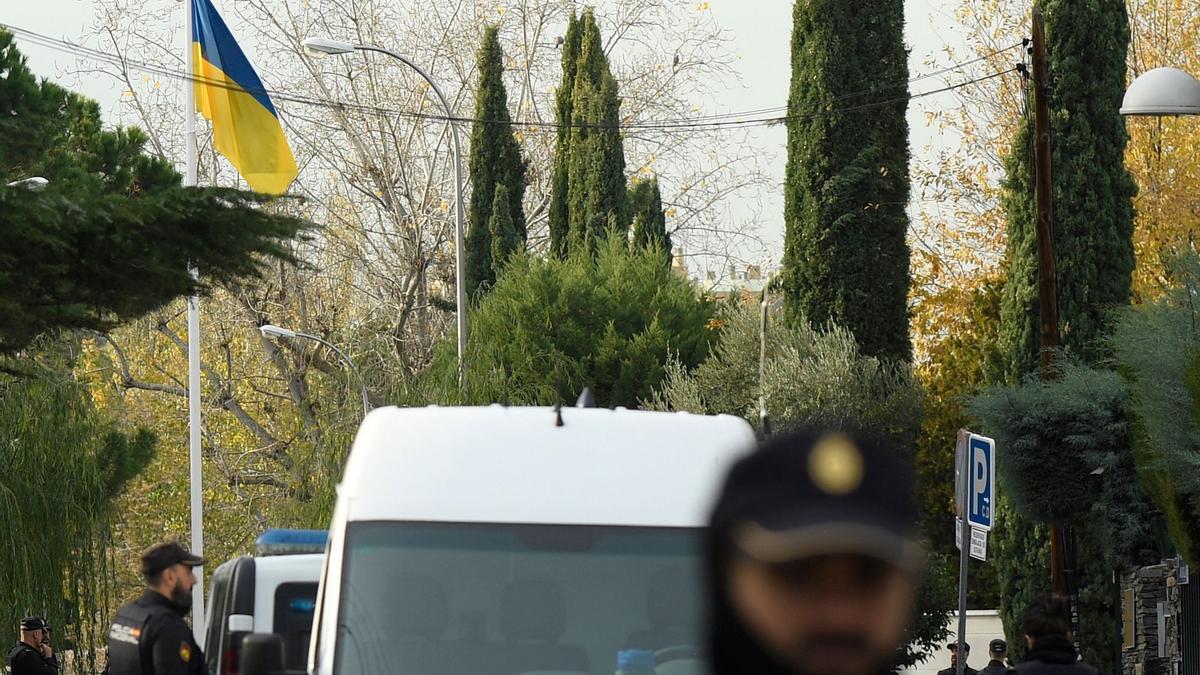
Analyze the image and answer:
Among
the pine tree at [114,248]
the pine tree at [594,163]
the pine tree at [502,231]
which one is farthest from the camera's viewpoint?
the pine tree at [502,231]

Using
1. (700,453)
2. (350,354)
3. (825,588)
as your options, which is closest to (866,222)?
(350,354)

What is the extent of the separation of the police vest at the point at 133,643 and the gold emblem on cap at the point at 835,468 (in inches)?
318

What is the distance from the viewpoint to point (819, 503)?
1779 mm

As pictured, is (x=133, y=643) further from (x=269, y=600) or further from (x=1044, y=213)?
(x=1044, y=213)

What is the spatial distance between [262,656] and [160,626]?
3725 mm

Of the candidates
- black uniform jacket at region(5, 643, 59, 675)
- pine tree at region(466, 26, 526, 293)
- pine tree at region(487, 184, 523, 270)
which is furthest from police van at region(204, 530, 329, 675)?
pine tree at region(466, 26, 526, 293)

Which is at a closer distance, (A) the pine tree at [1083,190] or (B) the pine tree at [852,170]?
(A) the pine tree at [1083,190]

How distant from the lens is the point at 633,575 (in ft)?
21.8

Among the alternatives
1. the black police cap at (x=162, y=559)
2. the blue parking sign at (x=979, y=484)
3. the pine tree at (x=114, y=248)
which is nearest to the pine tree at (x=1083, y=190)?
the blue parking sign at (x=979, y=484)

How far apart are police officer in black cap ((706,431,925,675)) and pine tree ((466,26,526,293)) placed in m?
46.4

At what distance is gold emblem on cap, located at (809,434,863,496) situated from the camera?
1796 mm

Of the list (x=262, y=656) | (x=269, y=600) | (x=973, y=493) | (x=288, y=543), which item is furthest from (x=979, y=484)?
(x=262, y=656)

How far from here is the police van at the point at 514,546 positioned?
650cm

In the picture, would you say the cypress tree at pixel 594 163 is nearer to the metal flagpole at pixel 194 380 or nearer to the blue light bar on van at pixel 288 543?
the metal flagpole at pixel 194 380
